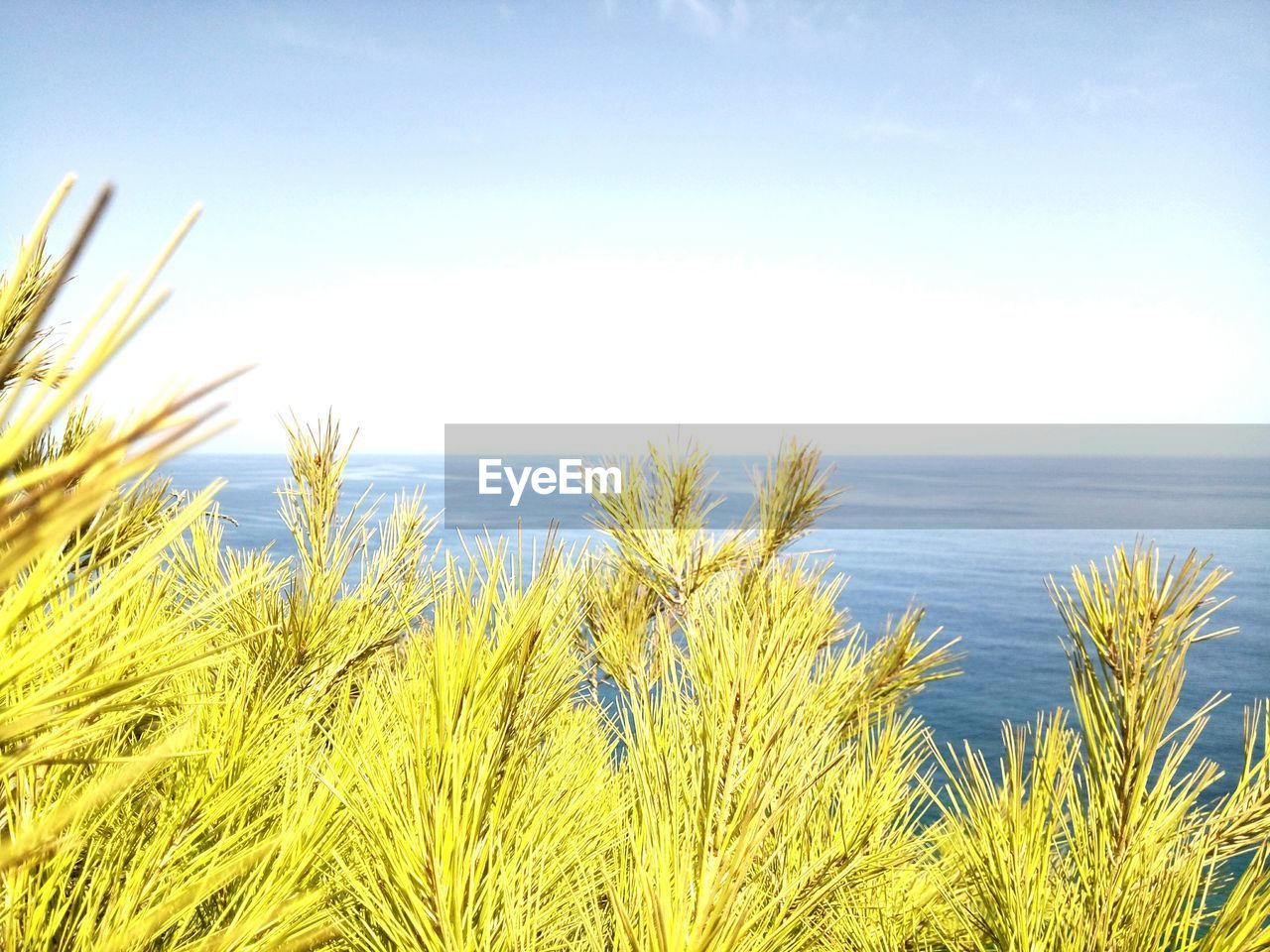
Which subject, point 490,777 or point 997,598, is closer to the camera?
point 490,777

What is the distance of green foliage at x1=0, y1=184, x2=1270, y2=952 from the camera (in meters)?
0.41

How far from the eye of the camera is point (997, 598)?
21.3 m

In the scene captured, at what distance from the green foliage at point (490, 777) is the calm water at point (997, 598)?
170 inches

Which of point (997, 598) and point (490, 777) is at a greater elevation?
point (490, 777)

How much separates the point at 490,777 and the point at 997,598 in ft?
75.8

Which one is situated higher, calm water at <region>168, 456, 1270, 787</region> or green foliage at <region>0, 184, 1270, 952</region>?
green foliage at <region>0, 184, 1270, 952</region>

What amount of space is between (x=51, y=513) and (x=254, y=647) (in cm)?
139

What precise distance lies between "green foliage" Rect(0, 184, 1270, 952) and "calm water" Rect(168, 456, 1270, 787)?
4310mm

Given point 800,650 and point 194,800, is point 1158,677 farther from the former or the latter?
point 194,800

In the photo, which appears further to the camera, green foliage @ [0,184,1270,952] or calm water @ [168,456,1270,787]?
calm water @ [168,456,1270,787]

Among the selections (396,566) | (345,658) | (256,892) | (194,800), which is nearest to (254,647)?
(345,658)

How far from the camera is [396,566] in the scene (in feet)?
6.40

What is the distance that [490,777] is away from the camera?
762mm

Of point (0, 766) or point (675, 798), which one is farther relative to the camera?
point (675, 798)
